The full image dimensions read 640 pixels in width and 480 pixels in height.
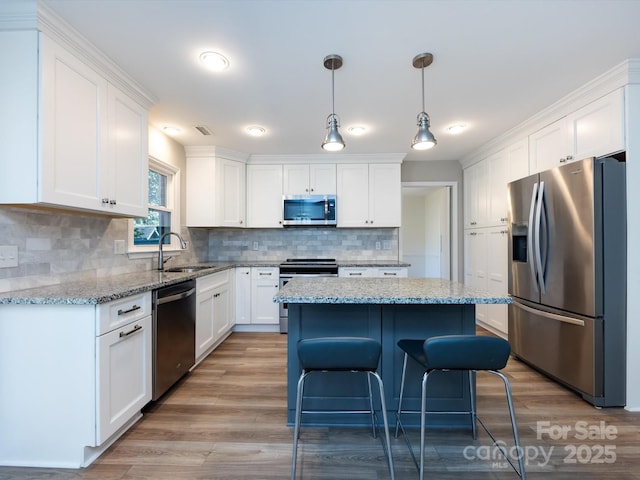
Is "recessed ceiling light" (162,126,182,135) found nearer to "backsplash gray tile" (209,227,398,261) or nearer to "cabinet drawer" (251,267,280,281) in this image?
"backsplash gray tile" (209,227,398,261)

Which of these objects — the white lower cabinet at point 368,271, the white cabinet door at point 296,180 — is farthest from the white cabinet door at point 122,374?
the white cabinet door at point 296,180

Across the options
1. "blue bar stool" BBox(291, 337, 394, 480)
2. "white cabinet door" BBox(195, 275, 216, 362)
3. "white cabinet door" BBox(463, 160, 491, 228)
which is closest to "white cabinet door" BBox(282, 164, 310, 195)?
"white cabinet door" BBox(195, 275, 216, 362)

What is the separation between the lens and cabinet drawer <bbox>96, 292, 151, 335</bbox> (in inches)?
60.7

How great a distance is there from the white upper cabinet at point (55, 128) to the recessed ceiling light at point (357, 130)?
2.02m

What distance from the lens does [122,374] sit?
1720mm

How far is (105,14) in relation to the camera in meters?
1.57

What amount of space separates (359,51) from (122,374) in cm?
237

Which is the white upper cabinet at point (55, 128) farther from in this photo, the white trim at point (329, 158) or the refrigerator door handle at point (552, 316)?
the refrigerator door handle at point (552, 316)

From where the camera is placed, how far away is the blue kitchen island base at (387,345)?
5.98 feet

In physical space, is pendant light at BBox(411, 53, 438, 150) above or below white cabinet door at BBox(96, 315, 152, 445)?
above

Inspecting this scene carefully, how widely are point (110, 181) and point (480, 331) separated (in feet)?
13.6

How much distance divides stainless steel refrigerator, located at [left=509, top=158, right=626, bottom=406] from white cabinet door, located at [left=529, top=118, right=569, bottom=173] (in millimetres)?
326

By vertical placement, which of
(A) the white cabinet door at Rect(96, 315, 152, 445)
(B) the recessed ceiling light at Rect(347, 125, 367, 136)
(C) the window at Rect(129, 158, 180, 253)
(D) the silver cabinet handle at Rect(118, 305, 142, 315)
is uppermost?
(B) the recessed ceiling light at Rect(347, 125, 367, 136)

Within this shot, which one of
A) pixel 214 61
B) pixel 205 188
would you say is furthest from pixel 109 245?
pixel 214 61
